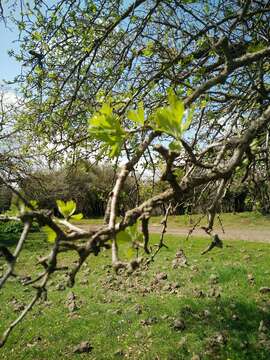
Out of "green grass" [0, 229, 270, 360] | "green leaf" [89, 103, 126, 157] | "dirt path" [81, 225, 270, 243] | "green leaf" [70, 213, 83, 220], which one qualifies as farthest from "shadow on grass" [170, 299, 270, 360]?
"dirt path" [81, 225, 270, 243]

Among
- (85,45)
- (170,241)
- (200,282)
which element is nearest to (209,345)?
(200,282)

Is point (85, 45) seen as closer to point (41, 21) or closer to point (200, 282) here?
point (41, 21)

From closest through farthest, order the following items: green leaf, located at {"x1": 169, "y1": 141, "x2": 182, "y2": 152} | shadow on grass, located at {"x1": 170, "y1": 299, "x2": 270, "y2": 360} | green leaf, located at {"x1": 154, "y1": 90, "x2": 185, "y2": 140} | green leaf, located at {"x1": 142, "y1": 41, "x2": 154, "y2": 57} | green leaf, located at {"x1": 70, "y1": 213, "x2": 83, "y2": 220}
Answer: green leaf, located at {"x1": 154, "y1": 90, "x2": 185, "y2": 140}
green leaf, located at {"x1": 169, "y1": 141, "x2": 182, "y2": 152}
green leaf, located at {"x1": 70, "y1": 213, "x2": 83, "y2": 220}
green leaf, located at {"x1": 142, "y1": 41, "x2": 154, "y2": 57}
shadow on grass, located at {"x1": 170, "y1": 299, "x2": 270, "y2": 360}

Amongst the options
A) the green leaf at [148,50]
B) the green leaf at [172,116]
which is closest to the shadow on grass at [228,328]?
the green leaf at [148,50]

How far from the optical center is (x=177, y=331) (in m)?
6.25

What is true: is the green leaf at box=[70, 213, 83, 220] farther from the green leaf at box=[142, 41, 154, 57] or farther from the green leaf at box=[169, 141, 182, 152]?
the green leaf at box=[142, 41, 154, 57]

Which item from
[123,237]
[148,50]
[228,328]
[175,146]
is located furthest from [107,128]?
[228,328]

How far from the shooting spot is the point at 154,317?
6.82 meters

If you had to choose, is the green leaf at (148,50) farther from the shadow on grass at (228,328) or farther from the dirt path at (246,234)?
the dirt path at (246,234)

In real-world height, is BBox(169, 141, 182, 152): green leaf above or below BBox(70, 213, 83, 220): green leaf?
above

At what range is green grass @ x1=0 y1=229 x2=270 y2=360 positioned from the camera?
228 inches

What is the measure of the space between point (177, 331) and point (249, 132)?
5367mm

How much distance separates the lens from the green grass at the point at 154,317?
5801 millimetres

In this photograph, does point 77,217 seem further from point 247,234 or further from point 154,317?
point 247,234
